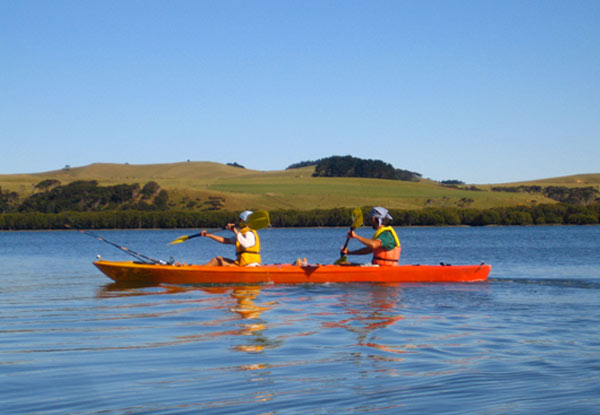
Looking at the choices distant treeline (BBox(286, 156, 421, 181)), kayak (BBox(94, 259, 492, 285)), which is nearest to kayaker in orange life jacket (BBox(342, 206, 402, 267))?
kayak (BBox(94, 259, 492, 285))

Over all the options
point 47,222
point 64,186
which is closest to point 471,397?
point 47,222

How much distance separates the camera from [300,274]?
17219mm

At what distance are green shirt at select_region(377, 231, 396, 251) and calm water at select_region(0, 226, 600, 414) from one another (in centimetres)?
104

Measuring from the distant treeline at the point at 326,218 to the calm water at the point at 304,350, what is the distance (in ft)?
177

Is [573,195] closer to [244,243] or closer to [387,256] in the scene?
[387,256]

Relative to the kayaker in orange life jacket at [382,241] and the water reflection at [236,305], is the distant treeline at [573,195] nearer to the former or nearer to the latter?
the kayaker in orange life jacket at [382,241]

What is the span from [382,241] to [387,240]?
122 mm

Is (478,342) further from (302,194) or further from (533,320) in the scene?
(302,194)

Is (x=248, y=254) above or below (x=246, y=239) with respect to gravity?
below

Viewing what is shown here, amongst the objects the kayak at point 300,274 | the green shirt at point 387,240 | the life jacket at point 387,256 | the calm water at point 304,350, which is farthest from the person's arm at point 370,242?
the calm water at point 304,350

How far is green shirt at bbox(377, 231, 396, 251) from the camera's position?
16609 millimetres

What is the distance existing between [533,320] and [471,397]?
17.1 ft

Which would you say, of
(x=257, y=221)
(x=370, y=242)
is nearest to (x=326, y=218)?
(x=257, y=221)

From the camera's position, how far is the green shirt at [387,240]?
1661 centimetres
